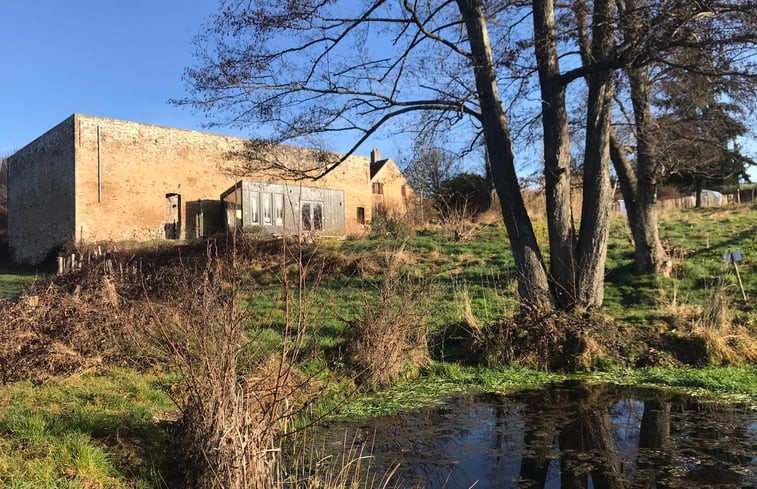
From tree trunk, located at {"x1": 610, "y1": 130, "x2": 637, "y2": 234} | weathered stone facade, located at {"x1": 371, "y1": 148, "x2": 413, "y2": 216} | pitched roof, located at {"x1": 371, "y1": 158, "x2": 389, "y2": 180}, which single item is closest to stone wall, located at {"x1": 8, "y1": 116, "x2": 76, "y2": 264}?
weathered stone facade, located at {"x1": 371, "y1": 148, "x2": 413, "y2": 216}

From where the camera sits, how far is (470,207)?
26016mm

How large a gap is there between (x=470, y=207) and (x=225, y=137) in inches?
582

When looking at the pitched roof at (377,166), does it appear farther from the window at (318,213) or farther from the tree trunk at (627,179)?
the tree trunk at (627,179)

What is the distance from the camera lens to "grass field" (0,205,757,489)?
4.66 meters

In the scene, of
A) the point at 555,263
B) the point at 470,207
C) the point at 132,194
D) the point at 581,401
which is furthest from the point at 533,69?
the point at 132,194

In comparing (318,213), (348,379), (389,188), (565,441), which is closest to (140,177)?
(318,213)

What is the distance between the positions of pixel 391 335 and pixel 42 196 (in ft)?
89.9

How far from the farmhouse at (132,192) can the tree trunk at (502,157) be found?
581 inches

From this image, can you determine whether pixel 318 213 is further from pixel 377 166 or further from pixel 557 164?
pixel 557 164

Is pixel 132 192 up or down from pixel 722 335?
up

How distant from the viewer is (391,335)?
27.1 ft

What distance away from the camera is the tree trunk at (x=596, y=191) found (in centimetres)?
978

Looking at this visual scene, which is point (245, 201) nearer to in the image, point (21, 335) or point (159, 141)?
point (159, 141)

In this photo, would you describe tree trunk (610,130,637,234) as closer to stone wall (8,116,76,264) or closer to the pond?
the pond
